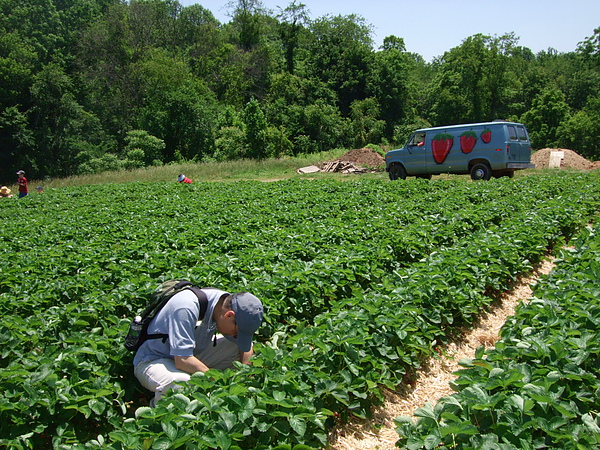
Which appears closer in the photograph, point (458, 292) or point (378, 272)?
point (458, 292)

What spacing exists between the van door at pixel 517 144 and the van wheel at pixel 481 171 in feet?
2.73

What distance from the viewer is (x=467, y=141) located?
17844 mm

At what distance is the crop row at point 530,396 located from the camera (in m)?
2.63

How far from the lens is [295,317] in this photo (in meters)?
5.25

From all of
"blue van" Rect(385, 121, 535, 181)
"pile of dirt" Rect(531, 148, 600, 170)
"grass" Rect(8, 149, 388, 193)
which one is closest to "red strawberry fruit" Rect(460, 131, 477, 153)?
"blue van" Rect(385, 121, 535, 181)

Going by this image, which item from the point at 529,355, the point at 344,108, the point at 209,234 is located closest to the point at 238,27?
the point at 344,108

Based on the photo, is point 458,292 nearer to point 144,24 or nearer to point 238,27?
point 144,24

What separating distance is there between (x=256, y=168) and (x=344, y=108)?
22989 mm

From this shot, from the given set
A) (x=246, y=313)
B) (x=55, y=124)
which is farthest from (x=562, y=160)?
(x=55, y=124)

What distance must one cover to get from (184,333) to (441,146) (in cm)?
1690

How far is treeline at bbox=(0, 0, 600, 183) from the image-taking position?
131 ft

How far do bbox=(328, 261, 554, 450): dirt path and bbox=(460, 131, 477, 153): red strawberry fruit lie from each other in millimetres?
12474

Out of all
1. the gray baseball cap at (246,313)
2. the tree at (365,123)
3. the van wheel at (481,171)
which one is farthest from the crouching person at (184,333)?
the tree at (365,123)

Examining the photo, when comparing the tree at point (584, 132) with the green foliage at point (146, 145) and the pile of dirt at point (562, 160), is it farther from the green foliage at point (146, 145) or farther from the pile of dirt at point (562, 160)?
the green foliage at point (146, 145)
